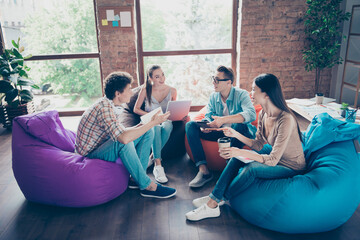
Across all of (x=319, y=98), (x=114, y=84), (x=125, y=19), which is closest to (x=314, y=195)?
(x=114, y=84)

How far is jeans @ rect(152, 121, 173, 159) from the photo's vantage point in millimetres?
3174

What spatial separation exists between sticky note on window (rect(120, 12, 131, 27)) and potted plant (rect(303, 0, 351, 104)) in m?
2.60

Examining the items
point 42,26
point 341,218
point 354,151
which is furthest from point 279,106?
point 42,26

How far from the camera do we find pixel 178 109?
329cm

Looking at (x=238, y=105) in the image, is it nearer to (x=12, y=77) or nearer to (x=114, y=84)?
(x=114, y=84)

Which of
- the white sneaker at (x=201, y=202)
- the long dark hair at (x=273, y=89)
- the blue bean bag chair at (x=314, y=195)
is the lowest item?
the white sneaker at (x=201, y=202)

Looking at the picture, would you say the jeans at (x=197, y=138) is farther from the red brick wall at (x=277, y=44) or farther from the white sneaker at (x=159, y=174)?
the red brick wall at (x=277, y=44)

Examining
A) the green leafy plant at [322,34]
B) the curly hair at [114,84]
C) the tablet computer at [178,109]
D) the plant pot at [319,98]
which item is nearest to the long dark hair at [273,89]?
the curly hair at [114,84]

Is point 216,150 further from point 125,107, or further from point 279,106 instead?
point 125,107

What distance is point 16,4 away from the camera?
192 inches

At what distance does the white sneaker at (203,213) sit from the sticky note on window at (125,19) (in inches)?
130

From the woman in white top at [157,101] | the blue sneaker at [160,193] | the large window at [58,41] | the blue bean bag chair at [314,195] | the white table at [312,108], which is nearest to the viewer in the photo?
the blue bean bag chair at [314,195]

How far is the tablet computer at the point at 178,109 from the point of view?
10.5ft

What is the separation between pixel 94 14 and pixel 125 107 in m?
1.94
